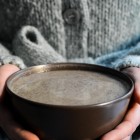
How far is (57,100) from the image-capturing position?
39 centimetres

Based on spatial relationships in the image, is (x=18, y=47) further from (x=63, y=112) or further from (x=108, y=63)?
(x=63, y=112)

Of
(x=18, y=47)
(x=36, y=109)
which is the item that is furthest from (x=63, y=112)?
(x=18, y=47)

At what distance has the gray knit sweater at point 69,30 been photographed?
2.05 ft

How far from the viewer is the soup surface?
398mm

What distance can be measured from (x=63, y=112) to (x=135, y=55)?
299 millimetres

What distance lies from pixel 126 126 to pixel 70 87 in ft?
0.27

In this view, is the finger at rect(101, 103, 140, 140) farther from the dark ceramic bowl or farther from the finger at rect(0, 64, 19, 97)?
the finger at rect(0, 64, 19, 97)

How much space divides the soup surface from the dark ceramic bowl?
1cm

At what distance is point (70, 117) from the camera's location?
37 cm

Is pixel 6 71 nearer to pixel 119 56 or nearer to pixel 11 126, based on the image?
pixel 11 126

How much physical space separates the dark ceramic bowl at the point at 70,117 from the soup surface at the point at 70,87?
1cm

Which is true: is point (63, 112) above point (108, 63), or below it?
above

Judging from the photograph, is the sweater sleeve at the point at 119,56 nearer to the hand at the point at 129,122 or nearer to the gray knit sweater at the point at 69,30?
the gray knit sweater at the point at 69,30

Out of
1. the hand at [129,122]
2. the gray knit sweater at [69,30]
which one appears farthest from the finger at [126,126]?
the gray knit sweater at [69,30]
